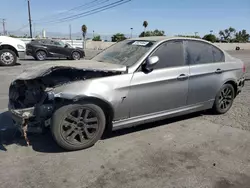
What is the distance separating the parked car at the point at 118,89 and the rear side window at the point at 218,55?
29 millimetres

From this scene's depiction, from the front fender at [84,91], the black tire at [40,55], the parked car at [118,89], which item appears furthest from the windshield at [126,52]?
the black tire at [40,55]

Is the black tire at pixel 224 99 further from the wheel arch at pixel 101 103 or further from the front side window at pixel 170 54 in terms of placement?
the wheel arch at pixel 101 103

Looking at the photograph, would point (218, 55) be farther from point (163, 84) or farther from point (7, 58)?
point (7, 58)

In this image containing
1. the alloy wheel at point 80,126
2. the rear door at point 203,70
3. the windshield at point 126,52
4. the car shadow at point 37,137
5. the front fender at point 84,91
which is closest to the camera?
the front fender at point 84,91

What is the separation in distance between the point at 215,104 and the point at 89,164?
9.97 ft

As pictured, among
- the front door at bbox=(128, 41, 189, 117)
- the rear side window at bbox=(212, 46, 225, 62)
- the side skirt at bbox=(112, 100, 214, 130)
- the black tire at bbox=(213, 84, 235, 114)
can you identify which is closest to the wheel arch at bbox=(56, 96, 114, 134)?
the side skirt at bbox=(112, 100, 214, 130)

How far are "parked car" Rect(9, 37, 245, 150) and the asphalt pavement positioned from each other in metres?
0.30

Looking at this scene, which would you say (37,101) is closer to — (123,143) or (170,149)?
(123,143)

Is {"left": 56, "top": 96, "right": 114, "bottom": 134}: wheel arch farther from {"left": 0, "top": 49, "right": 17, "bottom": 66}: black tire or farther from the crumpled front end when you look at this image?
{"left": 0, "top": 49, "right": 17, "bottom": 66}: black tire

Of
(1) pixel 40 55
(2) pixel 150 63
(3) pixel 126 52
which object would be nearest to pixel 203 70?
(2) pixel 150 63

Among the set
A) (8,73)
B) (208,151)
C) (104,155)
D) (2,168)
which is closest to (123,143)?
(104,155)

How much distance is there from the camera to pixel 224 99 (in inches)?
Result: 213

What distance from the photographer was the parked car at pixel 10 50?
12106 mm

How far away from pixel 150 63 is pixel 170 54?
2.14 ft
